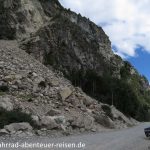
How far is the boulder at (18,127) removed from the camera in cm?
2916

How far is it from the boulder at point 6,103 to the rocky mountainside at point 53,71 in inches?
6.0

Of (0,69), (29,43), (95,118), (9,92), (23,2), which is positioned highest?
(23,2)

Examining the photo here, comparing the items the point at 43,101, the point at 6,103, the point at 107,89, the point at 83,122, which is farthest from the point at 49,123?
the point at 107,89

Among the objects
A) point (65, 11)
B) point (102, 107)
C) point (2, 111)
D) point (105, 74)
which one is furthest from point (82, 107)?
point (65, 11)

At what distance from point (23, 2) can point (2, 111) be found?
159ft

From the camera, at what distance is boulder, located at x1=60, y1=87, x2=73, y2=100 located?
49219 mm

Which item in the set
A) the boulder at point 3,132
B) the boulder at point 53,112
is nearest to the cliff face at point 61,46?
the boulder at point 53,112

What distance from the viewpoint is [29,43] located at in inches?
2662

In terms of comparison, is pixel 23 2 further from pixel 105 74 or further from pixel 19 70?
pixel 19 70

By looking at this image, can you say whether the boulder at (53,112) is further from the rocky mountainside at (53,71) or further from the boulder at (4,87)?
the boulder at (4,87)

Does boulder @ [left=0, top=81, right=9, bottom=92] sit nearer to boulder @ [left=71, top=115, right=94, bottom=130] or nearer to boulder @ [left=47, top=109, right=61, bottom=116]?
boulder @ [left=47, top=109, right=61, bottom=116]

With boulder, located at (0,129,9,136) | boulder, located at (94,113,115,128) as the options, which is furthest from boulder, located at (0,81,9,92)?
boulder, located at (0,129,9,136)

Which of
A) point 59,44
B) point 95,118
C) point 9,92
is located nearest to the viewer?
point 9,92

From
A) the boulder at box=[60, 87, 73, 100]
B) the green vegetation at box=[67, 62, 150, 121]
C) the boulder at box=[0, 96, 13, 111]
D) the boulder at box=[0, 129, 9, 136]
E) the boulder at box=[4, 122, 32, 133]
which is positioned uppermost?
the green vegetation at box=[67, 62, 150, 121]
